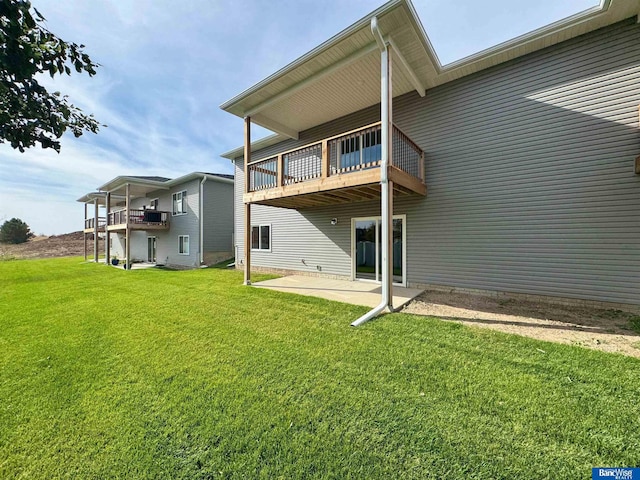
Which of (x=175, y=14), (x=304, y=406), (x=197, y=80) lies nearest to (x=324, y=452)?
(x=304, y=406)

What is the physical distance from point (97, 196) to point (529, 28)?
80.9ft

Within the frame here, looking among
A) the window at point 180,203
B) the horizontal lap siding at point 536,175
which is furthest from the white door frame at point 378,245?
the window at point 180,203

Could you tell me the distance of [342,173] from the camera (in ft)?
20.4

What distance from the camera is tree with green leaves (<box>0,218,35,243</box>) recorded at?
3086cm

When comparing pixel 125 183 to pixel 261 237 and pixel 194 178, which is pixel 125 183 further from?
pixel 261 237

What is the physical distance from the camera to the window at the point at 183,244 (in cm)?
1545

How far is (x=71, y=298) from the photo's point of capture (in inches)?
273

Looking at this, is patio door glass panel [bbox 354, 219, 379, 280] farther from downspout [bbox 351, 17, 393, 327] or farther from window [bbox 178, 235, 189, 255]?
window [bbox 178, 235, 189, 255]

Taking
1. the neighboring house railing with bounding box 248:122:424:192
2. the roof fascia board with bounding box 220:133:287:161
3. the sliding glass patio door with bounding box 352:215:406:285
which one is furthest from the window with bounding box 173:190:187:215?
the sliding glass patio door with bounding box 352:215:406:285

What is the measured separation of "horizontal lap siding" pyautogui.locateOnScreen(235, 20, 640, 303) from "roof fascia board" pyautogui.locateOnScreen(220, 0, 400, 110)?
319 cm

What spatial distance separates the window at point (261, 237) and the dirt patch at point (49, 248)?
73.2ft

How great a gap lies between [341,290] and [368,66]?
225 inches

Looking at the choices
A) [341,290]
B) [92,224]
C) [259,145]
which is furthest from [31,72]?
[92,224]

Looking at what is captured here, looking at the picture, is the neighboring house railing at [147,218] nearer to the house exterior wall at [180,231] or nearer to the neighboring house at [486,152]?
the house exterior wall at [180,231]
